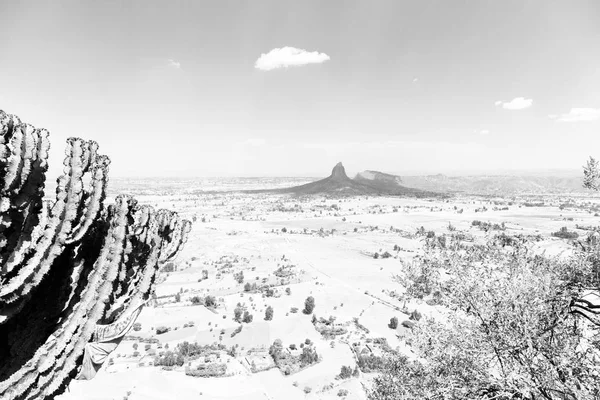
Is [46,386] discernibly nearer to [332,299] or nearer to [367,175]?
[332,299]

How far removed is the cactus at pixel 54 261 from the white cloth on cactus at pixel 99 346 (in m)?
0.08

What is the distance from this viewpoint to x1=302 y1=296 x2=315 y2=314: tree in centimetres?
2394

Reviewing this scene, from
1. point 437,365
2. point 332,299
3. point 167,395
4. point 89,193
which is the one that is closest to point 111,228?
point 89,193

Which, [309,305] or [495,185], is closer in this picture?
[309,305]

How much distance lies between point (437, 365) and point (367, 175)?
191006 millimetres

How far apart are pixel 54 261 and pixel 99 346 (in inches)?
58.9

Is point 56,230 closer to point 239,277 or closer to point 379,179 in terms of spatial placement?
point 239,277

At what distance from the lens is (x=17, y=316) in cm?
502

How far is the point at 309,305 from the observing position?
958 inches

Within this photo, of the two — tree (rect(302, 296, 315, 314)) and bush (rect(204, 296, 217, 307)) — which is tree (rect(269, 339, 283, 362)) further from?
bush (rect(204, 296, 217, 307))

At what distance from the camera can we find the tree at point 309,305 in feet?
78.5

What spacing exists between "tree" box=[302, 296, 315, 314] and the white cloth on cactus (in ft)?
62.4

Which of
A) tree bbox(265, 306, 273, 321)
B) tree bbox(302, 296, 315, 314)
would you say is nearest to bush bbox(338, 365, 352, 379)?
tree bbox(265, 306, 273, 321)

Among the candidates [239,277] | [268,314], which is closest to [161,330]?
[268,314]
